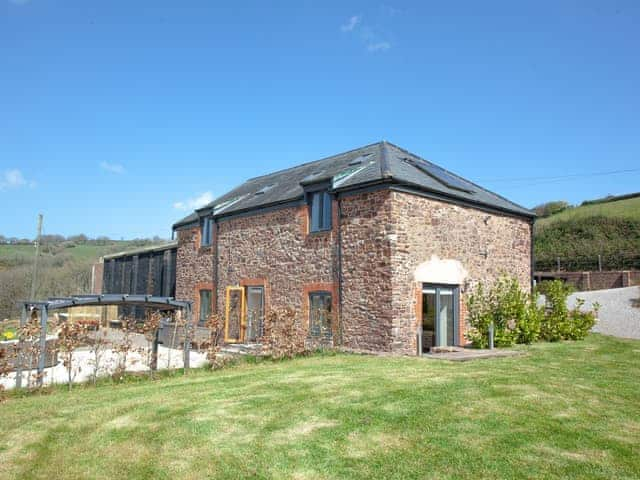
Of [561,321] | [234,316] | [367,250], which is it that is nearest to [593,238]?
[561,321]

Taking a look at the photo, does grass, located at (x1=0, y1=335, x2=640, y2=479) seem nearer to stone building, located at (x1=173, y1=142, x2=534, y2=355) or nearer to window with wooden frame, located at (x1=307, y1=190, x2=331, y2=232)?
stone building, located at (x1=173, y1=142, x2=534, y2=355)

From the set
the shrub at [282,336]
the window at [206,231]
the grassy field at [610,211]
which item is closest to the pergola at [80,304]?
the shrub at [282,336]

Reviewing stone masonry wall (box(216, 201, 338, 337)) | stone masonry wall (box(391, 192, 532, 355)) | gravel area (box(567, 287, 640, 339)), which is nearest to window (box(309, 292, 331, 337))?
stone masonry wall (box(216, 201, 338, 337))

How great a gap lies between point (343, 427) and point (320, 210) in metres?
10.0

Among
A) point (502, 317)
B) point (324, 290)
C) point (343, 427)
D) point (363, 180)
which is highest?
point (363, 180)

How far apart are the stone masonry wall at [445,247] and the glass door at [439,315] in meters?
0.28

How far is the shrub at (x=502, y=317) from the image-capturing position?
14281mm

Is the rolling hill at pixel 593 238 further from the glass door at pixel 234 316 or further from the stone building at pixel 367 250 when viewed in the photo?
the glass door at pixel 234 316

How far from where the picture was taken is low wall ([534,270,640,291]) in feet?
96.1

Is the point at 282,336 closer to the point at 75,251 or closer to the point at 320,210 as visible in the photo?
the point at 320,210

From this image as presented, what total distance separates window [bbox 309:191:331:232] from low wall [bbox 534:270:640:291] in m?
20.9

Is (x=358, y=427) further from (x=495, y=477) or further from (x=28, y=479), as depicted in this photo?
(x=28, y=479)

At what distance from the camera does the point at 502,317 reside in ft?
48.3

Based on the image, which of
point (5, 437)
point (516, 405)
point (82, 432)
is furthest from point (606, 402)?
point (5, 437)
